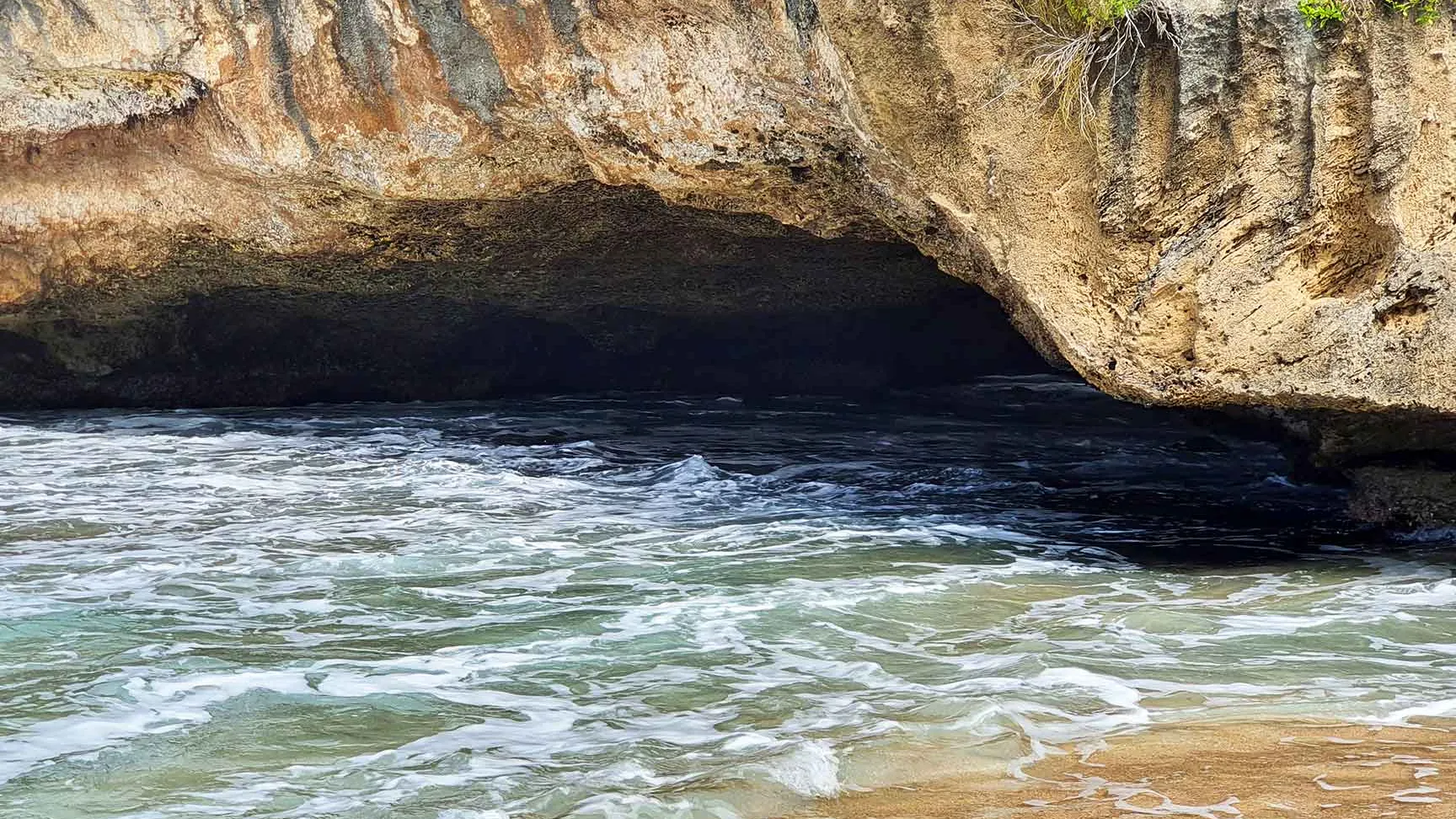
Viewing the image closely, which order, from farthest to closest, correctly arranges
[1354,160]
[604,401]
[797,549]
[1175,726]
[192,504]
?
[604,401]
[192,504]
[797,549]
[1354,160]
[1175,726]

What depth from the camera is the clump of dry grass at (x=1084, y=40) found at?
16.3ft

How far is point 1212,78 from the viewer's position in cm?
496

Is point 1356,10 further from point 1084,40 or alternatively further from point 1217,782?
point 1217,782

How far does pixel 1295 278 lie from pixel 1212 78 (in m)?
0.80

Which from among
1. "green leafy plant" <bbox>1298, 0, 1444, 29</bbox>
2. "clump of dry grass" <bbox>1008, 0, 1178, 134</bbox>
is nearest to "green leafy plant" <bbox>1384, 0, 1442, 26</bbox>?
"green leafy plant" <bbox>1298, 0, 1444, 29</bbox>

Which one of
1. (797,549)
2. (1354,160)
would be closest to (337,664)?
(797,549)

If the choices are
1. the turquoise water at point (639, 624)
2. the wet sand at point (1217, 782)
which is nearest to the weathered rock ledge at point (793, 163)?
the turquoise water at point (639, 624)

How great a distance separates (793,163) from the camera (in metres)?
6.43

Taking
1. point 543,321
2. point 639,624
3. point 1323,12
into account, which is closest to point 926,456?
point 1323,12

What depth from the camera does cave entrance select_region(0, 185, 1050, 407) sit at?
8734 mm

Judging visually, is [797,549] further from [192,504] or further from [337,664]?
[192,504]

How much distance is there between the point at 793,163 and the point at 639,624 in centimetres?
296

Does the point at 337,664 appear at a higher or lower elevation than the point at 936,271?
lower

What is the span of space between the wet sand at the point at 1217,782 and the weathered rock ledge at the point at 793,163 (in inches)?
90.9
